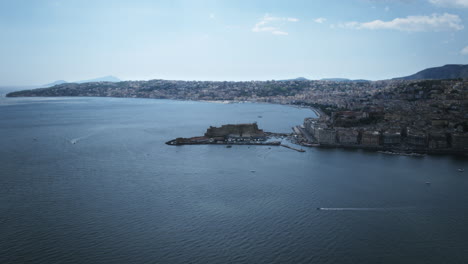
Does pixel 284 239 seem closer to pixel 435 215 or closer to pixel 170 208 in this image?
pixel 170 208

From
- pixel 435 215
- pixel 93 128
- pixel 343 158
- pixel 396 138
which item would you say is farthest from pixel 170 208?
pixel 93 128

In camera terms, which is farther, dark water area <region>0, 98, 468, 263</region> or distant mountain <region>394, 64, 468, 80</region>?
distant mountain <region>394, 64, 468, 80</region>

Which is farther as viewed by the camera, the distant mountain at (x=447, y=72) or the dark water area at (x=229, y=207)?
the distant mountain at (x=447, y=72)

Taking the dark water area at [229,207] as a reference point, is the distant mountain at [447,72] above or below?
above

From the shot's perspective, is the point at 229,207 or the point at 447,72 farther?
the point at 447,72

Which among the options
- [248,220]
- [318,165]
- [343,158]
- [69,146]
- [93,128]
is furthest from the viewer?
[93,128]

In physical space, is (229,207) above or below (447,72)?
below

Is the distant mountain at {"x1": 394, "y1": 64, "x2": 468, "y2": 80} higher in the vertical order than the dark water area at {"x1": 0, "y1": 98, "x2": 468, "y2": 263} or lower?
higher

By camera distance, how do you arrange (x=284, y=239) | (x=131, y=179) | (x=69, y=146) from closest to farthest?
(x=284, y=239) < (x=131, y=179) < (x=69, y=146)
